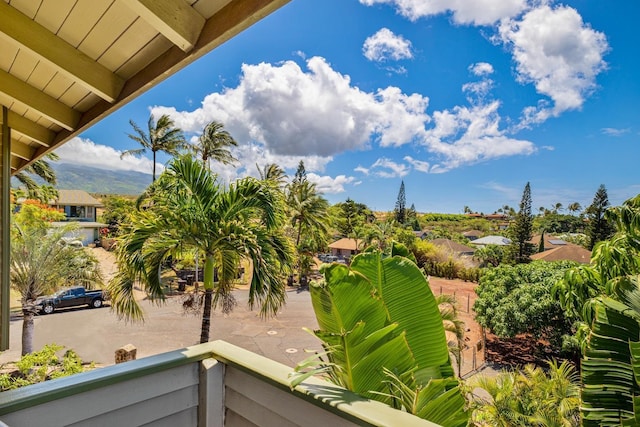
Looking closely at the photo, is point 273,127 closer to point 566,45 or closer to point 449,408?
point 566,45

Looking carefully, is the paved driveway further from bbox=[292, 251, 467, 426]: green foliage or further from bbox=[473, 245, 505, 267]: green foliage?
bbox=[473, 245, 505, 267]: green foliage

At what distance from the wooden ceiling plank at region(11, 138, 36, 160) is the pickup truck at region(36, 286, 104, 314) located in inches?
409

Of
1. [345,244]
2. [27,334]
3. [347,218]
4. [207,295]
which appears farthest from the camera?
[347,218]

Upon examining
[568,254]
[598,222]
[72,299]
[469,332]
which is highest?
[598,222]

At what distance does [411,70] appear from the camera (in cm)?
7894

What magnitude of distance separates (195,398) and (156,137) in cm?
2016

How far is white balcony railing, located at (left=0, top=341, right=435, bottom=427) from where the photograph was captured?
874mm

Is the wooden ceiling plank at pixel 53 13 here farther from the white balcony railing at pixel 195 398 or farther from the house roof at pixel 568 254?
the house roof at pixel 568 254

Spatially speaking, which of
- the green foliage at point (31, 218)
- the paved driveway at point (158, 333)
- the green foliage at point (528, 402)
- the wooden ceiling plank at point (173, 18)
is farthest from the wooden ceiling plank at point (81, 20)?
the green foliage at point (31, 218)

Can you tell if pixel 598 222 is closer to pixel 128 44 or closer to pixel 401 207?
pixel 401 207

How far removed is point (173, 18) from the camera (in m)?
1.12

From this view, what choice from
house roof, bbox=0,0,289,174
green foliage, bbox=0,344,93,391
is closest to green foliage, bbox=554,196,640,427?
house roof, bbox=0,0,289,174

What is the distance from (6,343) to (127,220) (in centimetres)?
262

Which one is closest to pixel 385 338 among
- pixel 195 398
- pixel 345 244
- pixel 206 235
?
pixel 195 398
